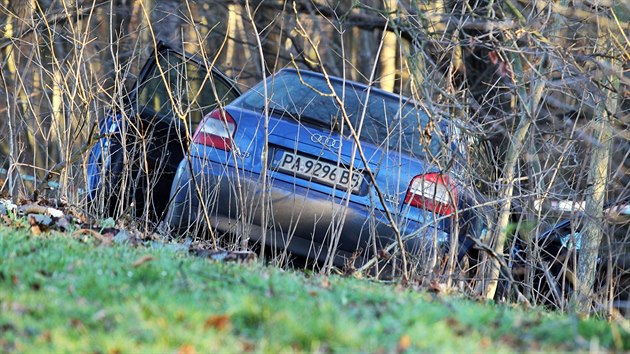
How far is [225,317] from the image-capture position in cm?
349

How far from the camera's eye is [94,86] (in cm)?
808

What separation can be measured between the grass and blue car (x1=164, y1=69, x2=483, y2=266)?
2157 mm

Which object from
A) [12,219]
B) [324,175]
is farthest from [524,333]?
[12,219]

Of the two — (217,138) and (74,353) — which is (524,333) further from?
(217,138)

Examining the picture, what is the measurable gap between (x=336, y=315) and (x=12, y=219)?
11.5ft

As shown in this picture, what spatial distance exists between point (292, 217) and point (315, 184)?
28 cm

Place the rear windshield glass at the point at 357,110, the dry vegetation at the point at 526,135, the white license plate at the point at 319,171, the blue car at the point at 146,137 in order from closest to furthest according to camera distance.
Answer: the dry vegetation at the point at 526,135
the white license plate at the point at 319,171
the rear windshield glass at the point at 357,110
the blue car at the point at 146,137

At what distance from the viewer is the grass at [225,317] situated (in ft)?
10.8

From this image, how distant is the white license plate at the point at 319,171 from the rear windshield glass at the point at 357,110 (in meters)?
0.27

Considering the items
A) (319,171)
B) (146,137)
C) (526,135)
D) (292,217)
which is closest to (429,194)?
(319,171)

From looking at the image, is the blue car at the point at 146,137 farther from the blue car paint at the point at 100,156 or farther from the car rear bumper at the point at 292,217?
the car rear bumper at the point at 292,217

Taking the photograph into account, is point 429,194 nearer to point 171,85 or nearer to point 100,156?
point 171,85

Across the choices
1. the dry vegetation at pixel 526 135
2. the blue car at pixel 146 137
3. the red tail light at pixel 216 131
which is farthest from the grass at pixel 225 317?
the blue car at pixel 146 137

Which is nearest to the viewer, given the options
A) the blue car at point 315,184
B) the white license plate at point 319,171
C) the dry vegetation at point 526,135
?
the dry vegetation at point 526,135
